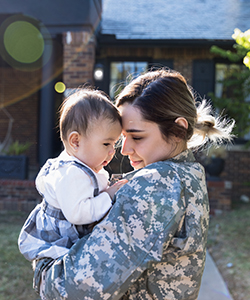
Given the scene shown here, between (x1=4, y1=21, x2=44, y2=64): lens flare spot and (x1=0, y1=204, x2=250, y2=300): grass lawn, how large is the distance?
12.8 ft

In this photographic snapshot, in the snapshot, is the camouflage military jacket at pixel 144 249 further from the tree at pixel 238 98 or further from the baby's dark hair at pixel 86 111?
the tree at pixel 238 98

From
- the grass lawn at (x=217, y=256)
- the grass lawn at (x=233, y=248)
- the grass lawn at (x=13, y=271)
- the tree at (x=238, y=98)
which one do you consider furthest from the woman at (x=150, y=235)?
the tree at (x=238, y=98)

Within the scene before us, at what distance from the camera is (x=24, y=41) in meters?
7.81

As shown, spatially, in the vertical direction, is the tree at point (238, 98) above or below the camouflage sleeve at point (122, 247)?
below

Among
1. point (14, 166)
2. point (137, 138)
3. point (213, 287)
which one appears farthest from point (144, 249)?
point (14, 166)

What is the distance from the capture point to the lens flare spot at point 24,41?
7.06 m

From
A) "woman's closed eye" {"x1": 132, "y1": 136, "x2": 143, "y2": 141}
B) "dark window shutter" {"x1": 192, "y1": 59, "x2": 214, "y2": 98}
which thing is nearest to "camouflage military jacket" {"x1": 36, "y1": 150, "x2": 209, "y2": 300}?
"woman's closed eye" {"x1": 132, "y1": 136, "x2": 143, "y2": 141}

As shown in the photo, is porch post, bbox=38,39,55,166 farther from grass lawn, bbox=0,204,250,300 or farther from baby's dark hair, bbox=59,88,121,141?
baby's dark hair, bbox=59,88,121,141

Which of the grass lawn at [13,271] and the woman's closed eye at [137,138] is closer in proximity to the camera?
the woman's closed eye at [137,138]

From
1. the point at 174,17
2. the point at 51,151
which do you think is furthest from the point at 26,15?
the point at 174,17

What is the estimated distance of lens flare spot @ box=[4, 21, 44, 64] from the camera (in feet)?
23.2

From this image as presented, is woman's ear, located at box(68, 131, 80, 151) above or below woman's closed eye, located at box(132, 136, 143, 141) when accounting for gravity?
below

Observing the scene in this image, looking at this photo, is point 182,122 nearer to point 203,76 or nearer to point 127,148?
point 127,148

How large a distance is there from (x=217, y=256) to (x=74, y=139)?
396 cm
